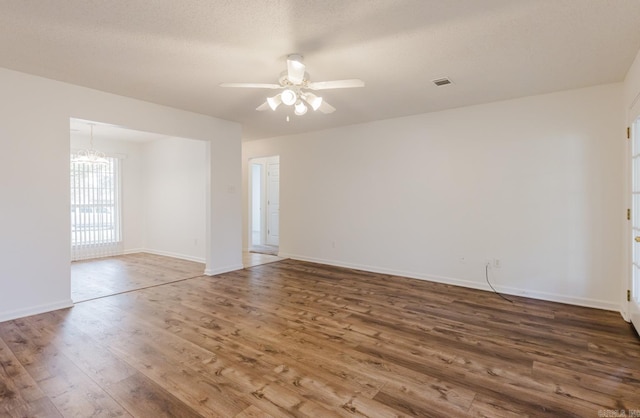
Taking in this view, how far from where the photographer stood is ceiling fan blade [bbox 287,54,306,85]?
2570 mm

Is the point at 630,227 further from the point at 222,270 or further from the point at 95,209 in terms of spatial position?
the point at 95,209

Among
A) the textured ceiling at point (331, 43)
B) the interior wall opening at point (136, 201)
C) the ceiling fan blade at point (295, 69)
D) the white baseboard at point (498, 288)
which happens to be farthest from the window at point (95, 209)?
the ceiling fan blade at point (295, 69)

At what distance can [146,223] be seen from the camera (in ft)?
23.8

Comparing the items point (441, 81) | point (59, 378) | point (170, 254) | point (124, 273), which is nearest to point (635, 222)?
point (441, 81)

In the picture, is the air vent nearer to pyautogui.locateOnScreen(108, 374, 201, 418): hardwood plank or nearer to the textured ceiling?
the textured ceiling

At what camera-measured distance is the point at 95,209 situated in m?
6.66

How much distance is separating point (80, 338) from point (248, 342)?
1.45 meters

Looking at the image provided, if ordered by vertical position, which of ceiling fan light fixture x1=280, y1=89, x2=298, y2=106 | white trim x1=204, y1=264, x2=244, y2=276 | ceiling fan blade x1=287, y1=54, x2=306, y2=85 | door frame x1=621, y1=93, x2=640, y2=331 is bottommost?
white trim x1=204, y1=264, x2=244, y2=276

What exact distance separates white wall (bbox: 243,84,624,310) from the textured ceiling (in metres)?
0.51

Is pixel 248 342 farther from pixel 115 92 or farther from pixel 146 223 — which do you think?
pixel 146 223

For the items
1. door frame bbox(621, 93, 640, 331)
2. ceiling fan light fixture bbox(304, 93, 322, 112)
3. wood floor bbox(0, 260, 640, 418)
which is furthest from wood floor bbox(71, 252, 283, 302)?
door frame bbox(621, 93, 640, 331)

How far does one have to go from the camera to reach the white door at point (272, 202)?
8.19m

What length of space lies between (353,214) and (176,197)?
375cm

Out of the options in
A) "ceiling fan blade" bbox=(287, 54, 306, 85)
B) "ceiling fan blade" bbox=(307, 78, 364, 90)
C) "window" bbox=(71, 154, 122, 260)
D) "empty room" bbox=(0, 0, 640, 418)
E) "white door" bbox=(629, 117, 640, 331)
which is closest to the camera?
"empty room" bbox=(0, 0, 640, 418)
